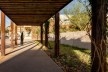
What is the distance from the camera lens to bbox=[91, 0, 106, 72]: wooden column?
8070 mm

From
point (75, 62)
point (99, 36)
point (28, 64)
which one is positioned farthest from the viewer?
point (75, 62)

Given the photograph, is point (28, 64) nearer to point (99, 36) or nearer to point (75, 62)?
point (75, 62)

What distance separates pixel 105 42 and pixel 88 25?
78 centimetres

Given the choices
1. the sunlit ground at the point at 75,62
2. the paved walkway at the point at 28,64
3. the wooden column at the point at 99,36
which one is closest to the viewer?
the wooden column at the point at 99,36

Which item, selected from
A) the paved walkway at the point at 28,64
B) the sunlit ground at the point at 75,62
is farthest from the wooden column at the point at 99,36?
the paved walkway at the point at 28,64

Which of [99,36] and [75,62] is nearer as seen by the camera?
[99,36]

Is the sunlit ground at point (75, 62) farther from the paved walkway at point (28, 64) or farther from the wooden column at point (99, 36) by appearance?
the wooden column at point (99, 36)

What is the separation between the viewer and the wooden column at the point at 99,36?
318 inches

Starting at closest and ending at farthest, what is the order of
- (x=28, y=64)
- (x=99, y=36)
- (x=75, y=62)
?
(x=99, y=36) → (x=28, y=64) → (x=75, y=62)

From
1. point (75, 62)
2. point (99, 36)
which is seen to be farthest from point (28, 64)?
point (99, 36)

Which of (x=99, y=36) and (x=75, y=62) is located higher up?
(x=99, y=36)

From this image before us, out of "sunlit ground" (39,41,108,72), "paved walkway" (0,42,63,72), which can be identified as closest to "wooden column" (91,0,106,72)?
"sunlit ground" (39,41,108,72)

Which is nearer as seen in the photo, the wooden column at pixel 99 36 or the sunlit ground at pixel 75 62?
the wooden column at pixel 99 36

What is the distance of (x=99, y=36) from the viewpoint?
8156 millimetres
